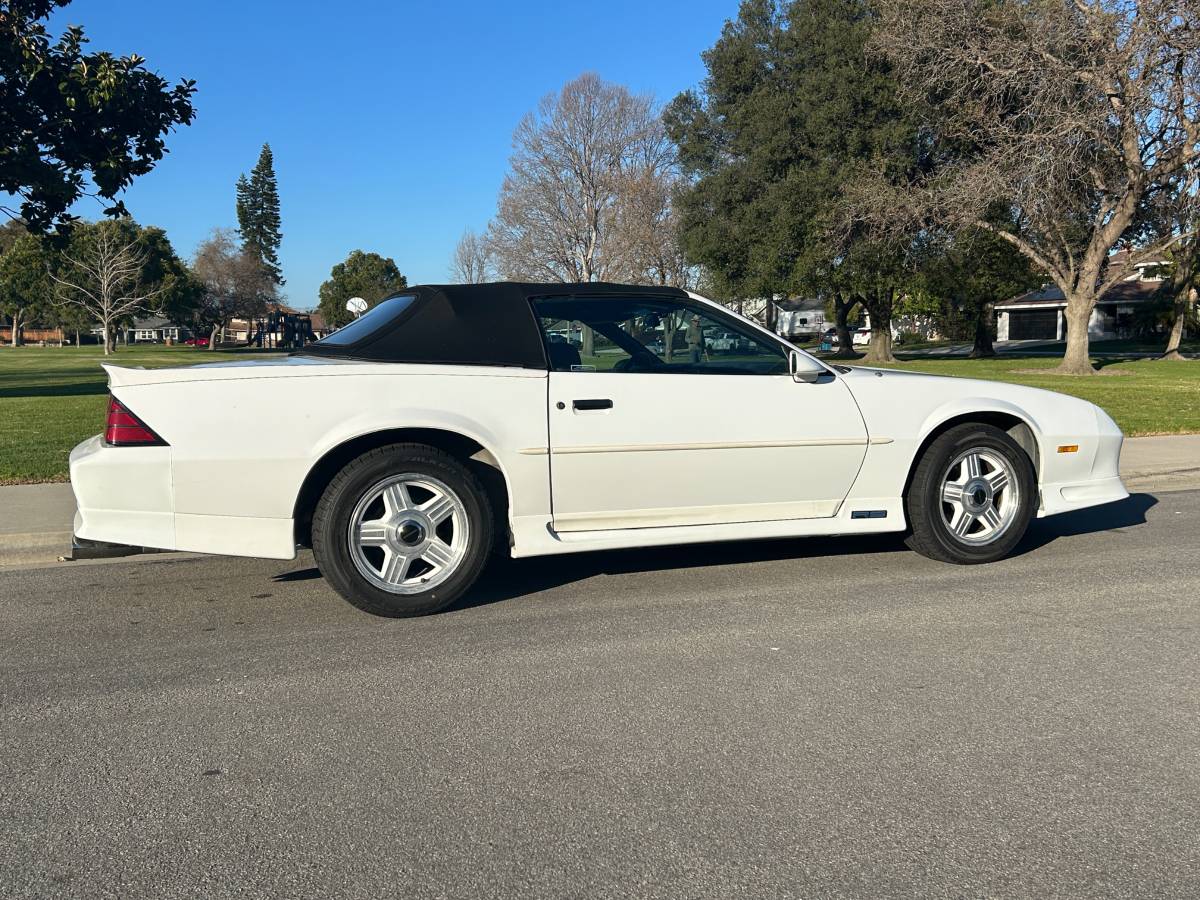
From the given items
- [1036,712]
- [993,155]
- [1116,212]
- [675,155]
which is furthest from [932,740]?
[675,155]

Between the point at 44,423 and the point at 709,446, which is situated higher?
the point at 709,446

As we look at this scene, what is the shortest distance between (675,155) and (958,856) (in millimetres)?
44592

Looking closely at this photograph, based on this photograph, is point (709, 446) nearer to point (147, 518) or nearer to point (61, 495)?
point (147, 518)

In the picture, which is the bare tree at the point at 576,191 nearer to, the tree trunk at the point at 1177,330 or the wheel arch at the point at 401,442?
the tree trunk at the point at 1177,330

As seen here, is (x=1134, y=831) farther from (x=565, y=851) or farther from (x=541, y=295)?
(x=541, y=295)

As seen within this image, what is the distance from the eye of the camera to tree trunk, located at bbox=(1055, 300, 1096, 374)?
28.8 metres

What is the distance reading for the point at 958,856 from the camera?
9.14 ft

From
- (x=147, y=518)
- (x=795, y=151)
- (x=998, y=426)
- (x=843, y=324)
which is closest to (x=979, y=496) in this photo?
(x=998, y=426)

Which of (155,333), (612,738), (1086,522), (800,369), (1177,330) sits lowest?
(612,738)

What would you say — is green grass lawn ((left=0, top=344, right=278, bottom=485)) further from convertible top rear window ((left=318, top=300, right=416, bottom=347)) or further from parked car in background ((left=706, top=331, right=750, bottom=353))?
parked car in background ((left=706, top=331, right=750, bottom=353))

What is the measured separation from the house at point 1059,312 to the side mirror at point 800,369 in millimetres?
63385

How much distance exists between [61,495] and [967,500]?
6686 mm

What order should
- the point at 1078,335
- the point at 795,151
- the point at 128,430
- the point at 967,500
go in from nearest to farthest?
the point at 128,430 < the point at 967,500 < the point at 1078,335 < the point at 795,151

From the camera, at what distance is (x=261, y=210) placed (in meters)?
103
